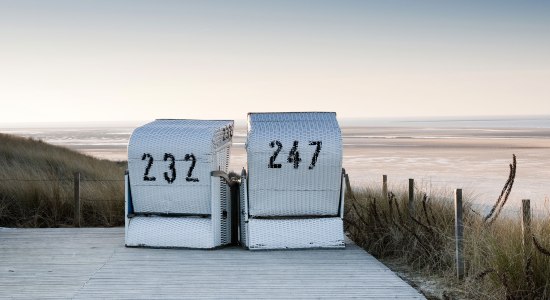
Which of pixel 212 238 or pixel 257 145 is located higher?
pixel 257 145

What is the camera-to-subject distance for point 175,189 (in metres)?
11.0

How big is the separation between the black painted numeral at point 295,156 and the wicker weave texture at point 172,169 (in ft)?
3.51

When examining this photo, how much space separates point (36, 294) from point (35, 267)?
1.52 metres

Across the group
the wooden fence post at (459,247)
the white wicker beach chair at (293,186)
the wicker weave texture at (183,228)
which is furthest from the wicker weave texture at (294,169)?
the wooden fence post at (459,247)

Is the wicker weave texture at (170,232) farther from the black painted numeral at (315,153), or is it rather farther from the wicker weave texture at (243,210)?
the black painted numeral at (315,153)

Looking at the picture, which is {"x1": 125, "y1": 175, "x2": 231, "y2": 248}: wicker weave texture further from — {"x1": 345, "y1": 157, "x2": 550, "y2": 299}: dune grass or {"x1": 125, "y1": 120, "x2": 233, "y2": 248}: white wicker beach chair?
{"x1": 345, "y1": 157, "x2": 550, "y2": 299}: dune grass

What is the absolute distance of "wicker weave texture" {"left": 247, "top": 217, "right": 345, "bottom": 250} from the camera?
11000 mm

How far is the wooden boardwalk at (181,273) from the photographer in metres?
8.39

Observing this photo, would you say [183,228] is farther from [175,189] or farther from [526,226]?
[526,226]

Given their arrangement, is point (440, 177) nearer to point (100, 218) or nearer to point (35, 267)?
point (100, 218)

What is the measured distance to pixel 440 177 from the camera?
32.8m

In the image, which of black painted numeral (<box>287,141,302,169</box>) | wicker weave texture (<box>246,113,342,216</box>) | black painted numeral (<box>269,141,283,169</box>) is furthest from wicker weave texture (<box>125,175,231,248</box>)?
black painted numeral (<box>287,141,302,169</box>)

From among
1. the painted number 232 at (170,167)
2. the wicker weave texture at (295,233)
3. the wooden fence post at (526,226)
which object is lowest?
the wicker weave texture at (295,233)

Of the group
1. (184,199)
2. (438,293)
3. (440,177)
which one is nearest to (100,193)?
(184,199)
